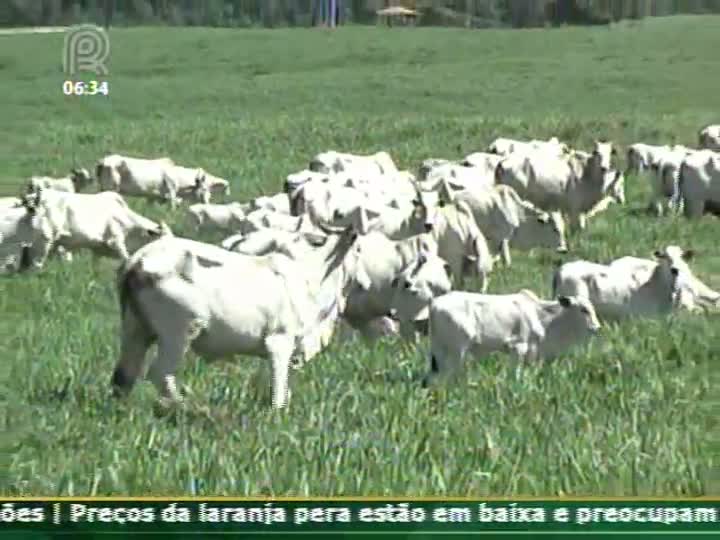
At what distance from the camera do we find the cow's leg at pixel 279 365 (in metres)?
10.4

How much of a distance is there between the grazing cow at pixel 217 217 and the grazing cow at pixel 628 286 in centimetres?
765

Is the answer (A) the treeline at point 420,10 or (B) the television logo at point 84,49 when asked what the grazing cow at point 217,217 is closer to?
(B) the television logo at point 84,49

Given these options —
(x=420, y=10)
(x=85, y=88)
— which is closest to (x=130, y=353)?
(x=85, y=88)

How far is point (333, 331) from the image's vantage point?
13820 mm

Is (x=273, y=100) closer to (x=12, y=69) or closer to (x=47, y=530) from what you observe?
(x=12, y=69)

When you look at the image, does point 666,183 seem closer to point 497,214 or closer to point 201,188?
point 497,214

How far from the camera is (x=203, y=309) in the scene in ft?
32.9

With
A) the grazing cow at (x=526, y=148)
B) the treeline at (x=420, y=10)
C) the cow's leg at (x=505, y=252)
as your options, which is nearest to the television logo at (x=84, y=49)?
the treeline at (x=420, y=10)

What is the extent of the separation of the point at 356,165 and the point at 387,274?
420 inches

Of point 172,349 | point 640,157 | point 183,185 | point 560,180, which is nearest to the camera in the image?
point 172,349

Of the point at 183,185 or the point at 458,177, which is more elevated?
the point at 458,177

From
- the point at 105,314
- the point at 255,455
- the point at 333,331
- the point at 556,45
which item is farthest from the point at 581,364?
the point at 556,45

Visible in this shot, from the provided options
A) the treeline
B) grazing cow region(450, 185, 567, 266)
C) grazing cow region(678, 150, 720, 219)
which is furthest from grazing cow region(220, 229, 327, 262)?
the treeline

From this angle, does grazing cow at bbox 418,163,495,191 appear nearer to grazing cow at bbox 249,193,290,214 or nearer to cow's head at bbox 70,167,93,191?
grazing cow at bbox 249,193,290,214
